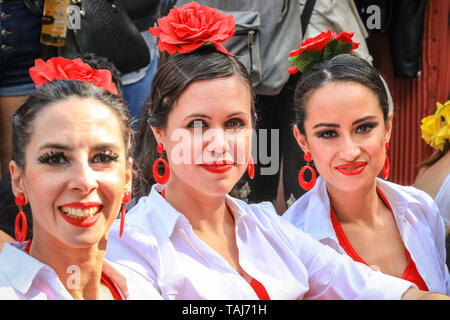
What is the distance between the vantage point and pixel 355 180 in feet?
7.50

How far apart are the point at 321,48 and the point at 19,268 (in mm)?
1352

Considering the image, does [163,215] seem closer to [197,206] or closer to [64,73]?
[197,206]

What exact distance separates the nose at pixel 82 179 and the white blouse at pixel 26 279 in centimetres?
20

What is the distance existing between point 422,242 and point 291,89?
795 millimetres

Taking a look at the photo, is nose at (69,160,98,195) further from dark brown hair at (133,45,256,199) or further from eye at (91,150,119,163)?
dark brown hair at (133,45,256,199)

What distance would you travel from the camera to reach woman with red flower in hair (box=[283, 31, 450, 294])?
228 cm

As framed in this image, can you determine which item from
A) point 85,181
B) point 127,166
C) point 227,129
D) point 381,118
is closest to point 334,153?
point 381,118

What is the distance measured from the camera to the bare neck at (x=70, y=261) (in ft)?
5.29

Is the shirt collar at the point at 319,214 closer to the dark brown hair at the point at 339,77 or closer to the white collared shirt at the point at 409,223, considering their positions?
the white collared shirt at the point at 409,223

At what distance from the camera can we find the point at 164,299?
69.5 inches

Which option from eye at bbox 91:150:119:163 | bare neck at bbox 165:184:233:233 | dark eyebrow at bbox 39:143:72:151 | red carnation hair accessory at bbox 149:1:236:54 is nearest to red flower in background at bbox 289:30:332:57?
red carnation hair accessory at bbox 149:1:236:54

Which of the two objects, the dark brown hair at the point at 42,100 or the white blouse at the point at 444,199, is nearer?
the dark brown hair at the point at 42,100

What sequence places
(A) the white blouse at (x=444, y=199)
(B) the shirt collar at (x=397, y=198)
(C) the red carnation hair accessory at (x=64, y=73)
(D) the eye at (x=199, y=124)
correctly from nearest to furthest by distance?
(C) the red carnation hair accessory at (x=64, y=73) < (D) the eye at (x=199, y=124) < (B) the shirt collar at (x=397, y=198) < (A) the white blouse at (x=444, y=199)

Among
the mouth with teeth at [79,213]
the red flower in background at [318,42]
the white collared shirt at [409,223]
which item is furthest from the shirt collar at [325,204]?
the mouth with teeth at [79,213]
